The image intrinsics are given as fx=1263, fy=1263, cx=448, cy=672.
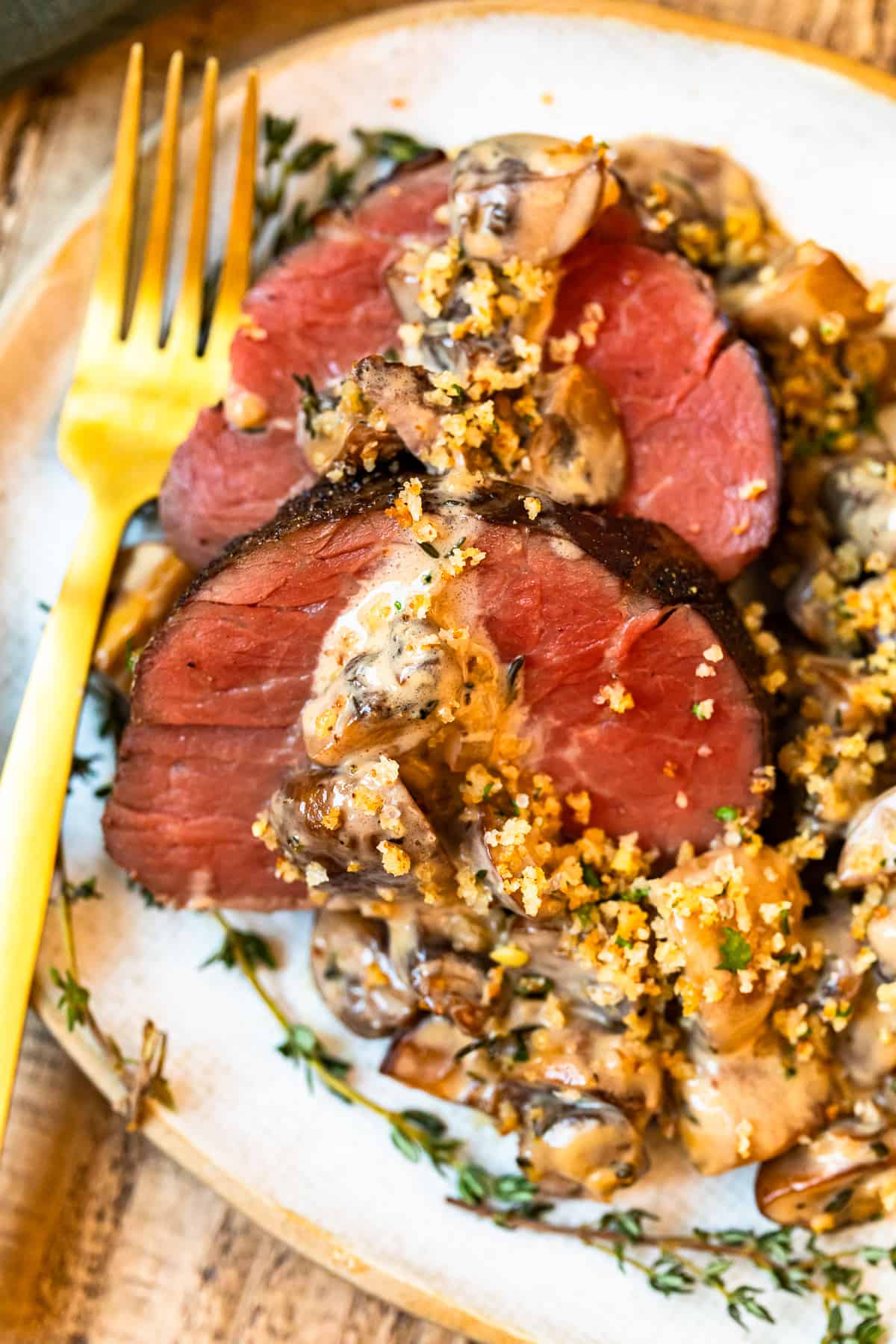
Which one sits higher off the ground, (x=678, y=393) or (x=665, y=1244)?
(x=678, y=393)

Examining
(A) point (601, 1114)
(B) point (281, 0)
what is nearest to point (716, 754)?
(A) point (601, 1114)

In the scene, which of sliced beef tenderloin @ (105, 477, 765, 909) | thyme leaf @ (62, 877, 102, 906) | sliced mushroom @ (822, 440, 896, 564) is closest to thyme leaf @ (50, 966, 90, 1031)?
thyme leaf @ (62, 877, 102, 906)

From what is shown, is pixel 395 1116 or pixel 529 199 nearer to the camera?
pixel 529 199

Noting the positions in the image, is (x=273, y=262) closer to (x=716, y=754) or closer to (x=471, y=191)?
(x=471, y=191)

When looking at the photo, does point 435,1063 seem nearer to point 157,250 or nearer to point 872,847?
point 872,847

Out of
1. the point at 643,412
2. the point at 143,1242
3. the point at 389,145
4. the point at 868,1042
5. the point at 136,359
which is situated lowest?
the point at 143,1242

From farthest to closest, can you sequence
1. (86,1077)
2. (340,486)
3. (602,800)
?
1. (86,1077)
2. (602,800)
3. (340,486)

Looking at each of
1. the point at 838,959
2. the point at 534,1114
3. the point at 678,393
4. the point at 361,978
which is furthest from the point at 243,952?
the point at 678,393

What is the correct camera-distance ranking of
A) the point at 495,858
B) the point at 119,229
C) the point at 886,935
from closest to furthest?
the point at 495,858 < the point at 886,935 < the point at 119,229
